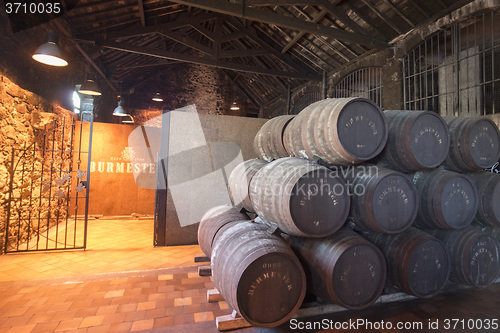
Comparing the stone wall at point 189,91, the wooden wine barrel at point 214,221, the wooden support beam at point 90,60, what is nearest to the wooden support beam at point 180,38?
the wooden support beam at point 90,60

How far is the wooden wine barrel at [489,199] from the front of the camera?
2.74 m

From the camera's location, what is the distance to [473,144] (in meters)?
2.71

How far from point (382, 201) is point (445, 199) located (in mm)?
749

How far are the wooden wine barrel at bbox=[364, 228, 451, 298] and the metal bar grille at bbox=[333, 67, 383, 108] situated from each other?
527cm

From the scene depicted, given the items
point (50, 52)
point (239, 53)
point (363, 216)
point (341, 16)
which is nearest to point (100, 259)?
point (50, 52)

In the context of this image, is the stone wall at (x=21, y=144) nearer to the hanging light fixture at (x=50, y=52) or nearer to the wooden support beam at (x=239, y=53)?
the hanging light fixture at (x=50, y=52)

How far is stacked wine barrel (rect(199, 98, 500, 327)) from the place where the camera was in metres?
2.06

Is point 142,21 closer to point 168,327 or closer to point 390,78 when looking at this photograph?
point 390,78

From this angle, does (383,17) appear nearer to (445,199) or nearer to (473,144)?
(473,144)

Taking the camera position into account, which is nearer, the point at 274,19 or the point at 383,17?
the point at 274,19

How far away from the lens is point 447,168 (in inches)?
113

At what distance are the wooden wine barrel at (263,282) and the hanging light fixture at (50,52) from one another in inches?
154

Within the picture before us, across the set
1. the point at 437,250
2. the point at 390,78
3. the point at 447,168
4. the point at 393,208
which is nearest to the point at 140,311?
the point at 393,208

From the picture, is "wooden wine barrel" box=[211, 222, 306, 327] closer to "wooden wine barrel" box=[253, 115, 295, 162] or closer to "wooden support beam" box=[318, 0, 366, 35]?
"wooden wine barrel" box=[253, 115, 295, 162]
